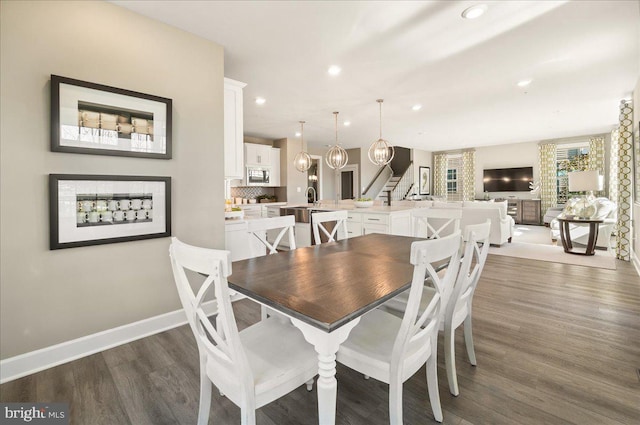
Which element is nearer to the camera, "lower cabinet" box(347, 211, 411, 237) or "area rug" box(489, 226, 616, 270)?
"lower cabinet" box(347, 211, 411, 237)

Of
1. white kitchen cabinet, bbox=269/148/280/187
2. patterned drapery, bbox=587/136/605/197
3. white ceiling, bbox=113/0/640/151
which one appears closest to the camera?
white ceiling, bbox=113/0/640/151

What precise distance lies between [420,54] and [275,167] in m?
5.17

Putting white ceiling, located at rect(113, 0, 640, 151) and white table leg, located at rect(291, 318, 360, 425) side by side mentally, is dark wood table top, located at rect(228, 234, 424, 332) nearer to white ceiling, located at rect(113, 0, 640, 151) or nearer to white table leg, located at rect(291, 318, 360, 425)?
white table leg, located at rect(291, 318, 360, 425)

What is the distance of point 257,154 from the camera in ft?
23.8

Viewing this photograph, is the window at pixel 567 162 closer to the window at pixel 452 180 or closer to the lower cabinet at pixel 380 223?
the window at pixel 452 180

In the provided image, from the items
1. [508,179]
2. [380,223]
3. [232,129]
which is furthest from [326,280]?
[508,179]

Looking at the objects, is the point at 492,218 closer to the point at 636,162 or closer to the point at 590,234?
the point at 590,234

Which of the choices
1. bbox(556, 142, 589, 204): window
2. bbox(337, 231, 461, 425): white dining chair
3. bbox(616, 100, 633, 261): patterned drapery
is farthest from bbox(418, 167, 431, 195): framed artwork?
bbox(337, 231, 461, 425): white dining chair

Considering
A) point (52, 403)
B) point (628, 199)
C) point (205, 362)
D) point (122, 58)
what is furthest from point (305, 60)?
point (628, 199)

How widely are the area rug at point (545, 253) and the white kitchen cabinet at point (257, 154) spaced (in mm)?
5348

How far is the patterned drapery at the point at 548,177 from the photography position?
908cm

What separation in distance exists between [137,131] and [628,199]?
695 cm

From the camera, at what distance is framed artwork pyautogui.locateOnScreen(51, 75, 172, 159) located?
206 cm

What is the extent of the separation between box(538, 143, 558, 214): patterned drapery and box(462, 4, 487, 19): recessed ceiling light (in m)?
8.76
